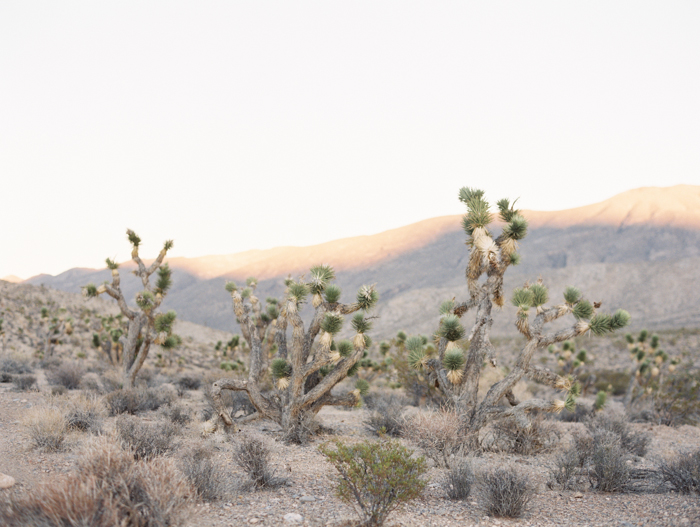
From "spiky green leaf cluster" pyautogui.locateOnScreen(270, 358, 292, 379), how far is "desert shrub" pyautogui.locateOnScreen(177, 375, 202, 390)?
10.2m

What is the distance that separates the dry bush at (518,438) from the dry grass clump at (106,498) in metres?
7.51

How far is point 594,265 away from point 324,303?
7904 centimetres

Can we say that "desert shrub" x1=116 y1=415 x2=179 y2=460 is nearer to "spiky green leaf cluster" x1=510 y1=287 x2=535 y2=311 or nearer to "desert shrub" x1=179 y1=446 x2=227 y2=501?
"desert shrub" x1=179 y1=446 x2=227 y2=501

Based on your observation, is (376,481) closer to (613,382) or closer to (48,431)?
(48,431)

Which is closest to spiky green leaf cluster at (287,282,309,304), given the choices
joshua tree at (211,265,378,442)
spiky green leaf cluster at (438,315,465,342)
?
joshua tree at (211,265,378,442)

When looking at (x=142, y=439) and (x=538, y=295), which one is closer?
(x=142, y=439)

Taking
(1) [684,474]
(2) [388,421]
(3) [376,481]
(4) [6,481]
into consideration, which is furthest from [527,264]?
(4) [6,481]

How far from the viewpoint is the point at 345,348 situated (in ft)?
33.8

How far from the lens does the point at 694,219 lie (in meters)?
105

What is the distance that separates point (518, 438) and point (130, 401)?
9284 millimetres

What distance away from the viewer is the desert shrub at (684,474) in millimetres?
6798

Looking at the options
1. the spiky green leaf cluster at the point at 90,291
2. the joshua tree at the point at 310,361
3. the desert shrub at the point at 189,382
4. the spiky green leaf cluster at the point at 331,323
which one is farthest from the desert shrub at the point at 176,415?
the desert shrub at the point at 189,382

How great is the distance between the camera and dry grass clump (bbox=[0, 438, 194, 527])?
3.95 m

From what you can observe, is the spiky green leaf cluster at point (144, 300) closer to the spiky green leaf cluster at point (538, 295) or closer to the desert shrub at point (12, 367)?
the desert shrub at point (12, 367)
